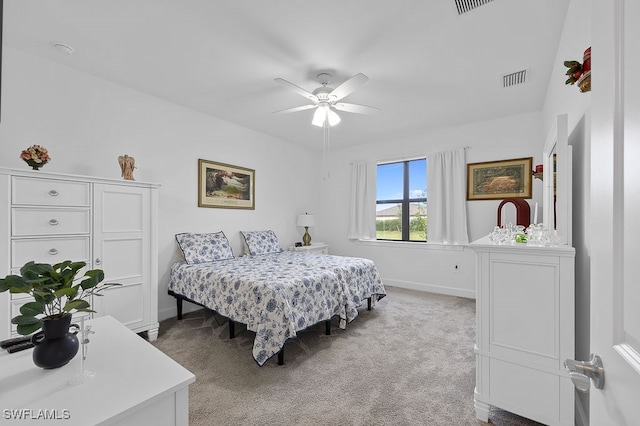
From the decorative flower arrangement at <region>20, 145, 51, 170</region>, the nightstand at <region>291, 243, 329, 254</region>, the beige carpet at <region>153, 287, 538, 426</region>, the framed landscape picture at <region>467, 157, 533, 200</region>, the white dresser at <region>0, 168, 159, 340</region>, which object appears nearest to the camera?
the beige carpet at <region>153, 287, 538, 426</region>

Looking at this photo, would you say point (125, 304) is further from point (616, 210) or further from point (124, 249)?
point (616, 210)

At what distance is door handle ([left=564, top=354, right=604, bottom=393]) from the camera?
2.00 feet

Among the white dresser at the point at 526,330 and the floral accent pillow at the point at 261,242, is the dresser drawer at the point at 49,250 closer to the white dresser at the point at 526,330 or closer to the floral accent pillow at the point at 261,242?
the floral accent pillow at the point at 261,242

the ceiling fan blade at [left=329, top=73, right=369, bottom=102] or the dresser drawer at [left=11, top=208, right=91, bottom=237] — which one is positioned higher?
the ceiling fan blade at [left=329, top=73, right=369, bottom=102]

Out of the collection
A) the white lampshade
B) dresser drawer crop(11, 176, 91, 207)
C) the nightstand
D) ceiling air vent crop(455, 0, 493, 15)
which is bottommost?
the nightstand

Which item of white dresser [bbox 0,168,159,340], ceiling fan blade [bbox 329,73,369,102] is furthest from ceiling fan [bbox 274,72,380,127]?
white dresser [bbox 0,168,159,340]

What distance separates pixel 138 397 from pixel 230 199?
358 centimetres

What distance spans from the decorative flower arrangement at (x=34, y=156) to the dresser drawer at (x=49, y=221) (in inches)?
16.2

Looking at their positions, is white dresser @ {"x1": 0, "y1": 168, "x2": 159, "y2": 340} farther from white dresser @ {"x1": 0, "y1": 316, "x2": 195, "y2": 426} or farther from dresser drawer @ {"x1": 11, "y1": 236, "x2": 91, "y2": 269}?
white dresser @ {"x1": 0, "y1": 316, "x2": 195, "y2": 426}

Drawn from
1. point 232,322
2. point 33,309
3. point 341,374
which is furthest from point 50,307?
point 232,322

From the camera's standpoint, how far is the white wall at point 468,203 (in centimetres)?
387

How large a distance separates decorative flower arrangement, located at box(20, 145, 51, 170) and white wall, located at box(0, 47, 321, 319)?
37 cm

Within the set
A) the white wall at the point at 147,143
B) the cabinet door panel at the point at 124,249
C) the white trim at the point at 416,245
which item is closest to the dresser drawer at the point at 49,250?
the cabinet door panel at the point at 124,249

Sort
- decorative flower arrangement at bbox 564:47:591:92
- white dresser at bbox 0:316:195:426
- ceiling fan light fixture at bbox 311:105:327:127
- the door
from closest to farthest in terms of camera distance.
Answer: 1. the door
2. white dresser at bbox 0:316:195:426
3. decorative flower arrangement at bbox 564:47:591:92
4. ceiling fan light fixture at bbox 311:105:327:127
